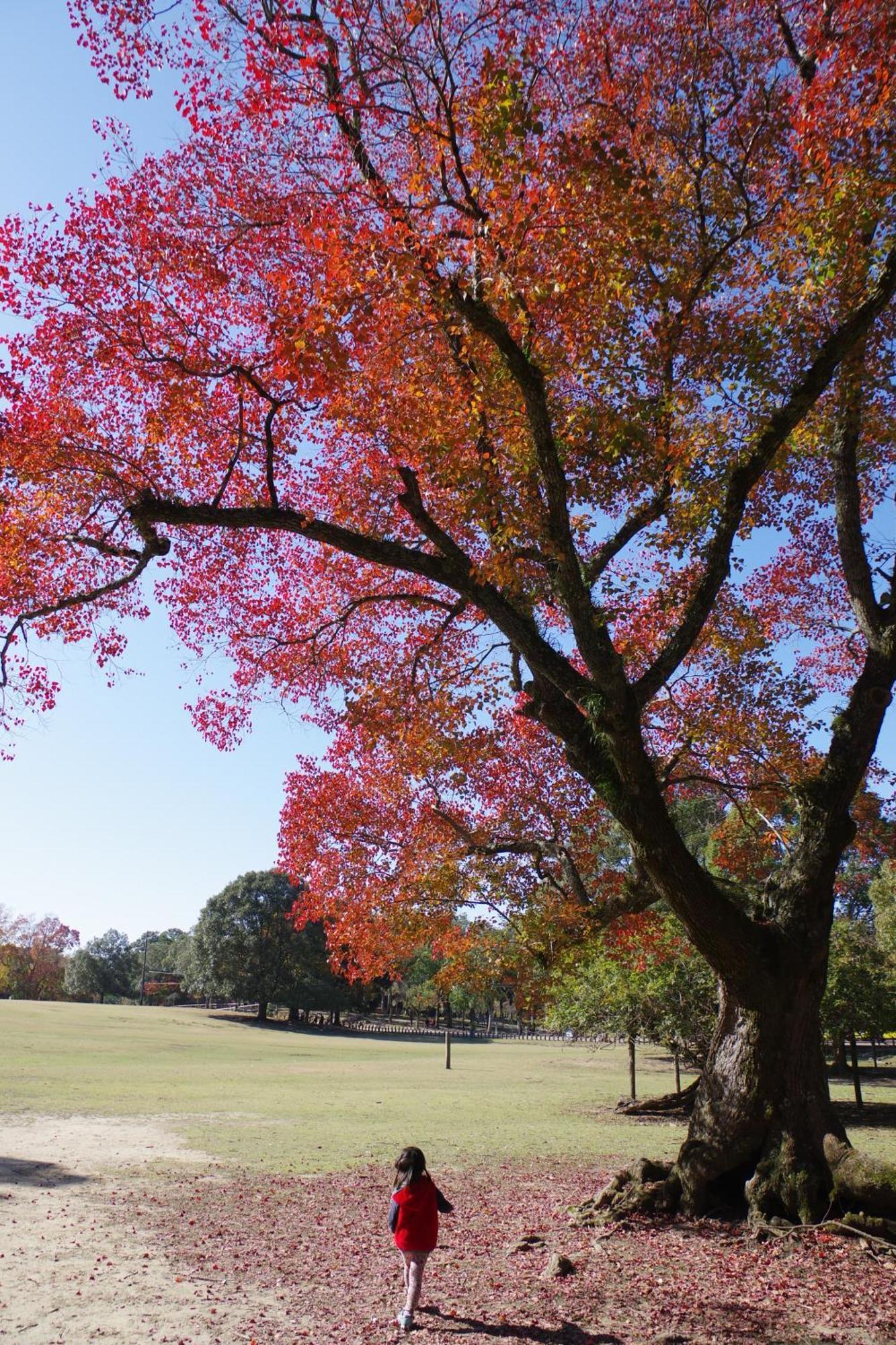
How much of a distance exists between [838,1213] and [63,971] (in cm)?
9437

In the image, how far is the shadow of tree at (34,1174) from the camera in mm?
10531

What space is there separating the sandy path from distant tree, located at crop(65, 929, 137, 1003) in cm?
7967

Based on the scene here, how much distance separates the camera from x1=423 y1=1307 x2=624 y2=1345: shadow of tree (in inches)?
217

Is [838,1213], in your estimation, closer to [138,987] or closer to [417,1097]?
[417,1097]

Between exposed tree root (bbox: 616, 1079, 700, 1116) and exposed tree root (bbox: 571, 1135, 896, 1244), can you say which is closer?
exposed tree root (bbox: 571, 1135, 896, 1244)

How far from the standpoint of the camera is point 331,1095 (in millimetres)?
23406

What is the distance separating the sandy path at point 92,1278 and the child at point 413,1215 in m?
0.91

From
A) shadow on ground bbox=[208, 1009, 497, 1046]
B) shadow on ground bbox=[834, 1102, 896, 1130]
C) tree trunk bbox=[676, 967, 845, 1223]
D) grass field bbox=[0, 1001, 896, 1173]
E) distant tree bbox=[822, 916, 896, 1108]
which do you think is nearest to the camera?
tree trunk bbox=[676, 967, 845, 1223]

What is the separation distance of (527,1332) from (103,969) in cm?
9024

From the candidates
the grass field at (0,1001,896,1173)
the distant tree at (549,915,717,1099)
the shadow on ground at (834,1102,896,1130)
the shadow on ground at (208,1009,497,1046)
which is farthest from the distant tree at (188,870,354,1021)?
the shadow on ground at (834,1102,896,1130)

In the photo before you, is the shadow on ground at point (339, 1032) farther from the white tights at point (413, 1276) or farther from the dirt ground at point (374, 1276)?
the white tights at point (413, 1276)

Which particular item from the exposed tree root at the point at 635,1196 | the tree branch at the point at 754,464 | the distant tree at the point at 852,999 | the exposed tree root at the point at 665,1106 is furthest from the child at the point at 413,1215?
the exposed tree root at the point at 665,1106

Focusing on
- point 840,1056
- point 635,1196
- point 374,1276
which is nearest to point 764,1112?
point 635,1196

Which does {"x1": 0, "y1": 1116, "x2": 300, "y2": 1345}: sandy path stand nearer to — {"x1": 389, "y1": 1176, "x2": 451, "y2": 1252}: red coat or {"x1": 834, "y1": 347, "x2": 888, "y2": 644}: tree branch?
{"x1": 389, "y1": 1176, "x2": 451, "y2": 1252}: red coat
